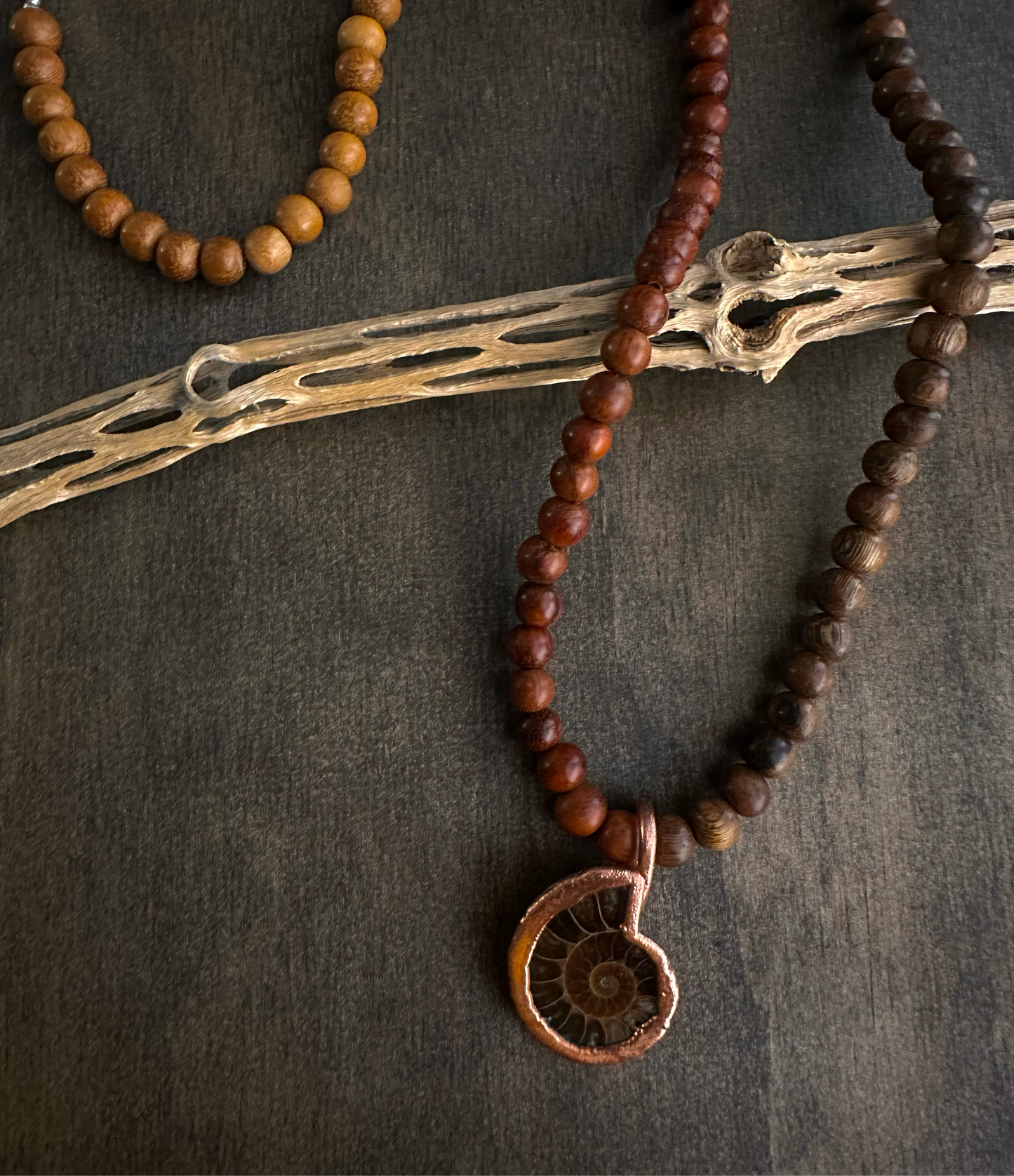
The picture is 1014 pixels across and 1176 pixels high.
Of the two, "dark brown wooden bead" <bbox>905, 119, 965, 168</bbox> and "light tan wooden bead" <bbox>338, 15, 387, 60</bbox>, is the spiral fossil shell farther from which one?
"light tan wooden bead" <bbox>338, 15, 387, 60</bbox>

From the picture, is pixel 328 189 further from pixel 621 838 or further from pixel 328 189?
pixel 621 838

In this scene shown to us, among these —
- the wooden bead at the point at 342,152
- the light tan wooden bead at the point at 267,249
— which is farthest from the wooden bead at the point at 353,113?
the light tan wooden bead at the point at 267,249

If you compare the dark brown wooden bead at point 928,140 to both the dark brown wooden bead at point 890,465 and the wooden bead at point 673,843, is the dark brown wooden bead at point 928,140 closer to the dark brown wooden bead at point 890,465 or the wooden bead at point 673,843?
the dark brown wooden bead at point 890,465

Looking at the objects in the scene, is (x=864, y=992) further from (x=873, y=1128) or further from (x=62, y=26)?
(x=62, y=26)

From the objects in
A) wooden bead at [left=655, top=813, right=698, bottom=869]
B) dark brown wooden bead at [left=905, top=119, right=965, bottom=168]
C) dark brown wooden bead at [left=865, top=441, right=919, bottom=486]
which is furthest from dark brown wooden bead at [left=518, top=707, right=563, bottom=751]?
dark brown wooden bead at [left=905, top=119, right=965, bottom=168]

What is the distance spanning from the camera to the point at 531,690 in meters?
0.80

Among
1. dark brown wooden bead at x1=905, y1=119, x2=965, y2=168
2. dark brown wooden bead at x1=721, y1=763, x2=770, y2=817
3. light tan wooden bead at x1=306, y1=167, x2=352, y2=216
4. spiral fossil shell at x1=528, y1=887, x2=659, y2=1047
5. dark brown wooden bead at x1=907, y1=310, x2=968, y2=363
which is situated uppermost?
light tan wooden bead at x1=306, y1=167, x2=352, y2=216

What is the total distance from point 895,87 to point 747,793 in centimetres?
66

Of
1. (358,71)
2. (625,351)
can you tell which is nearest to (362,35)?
(358,71)

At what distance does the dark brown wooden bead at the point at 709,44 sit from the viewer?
85 centimetres

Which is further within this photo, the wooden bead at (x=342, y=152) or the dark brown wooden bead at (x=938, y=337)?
the wooden bead at (x=342, y=152)

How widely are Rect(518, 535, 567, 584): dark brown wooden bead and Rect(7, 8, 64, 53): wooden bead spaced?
70 centimetres

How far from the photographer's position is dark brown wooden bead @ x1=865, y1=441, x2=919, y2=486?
2.60ft

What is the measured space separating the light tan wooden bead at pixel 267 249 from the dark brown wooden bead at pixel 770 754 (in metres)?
0.64
